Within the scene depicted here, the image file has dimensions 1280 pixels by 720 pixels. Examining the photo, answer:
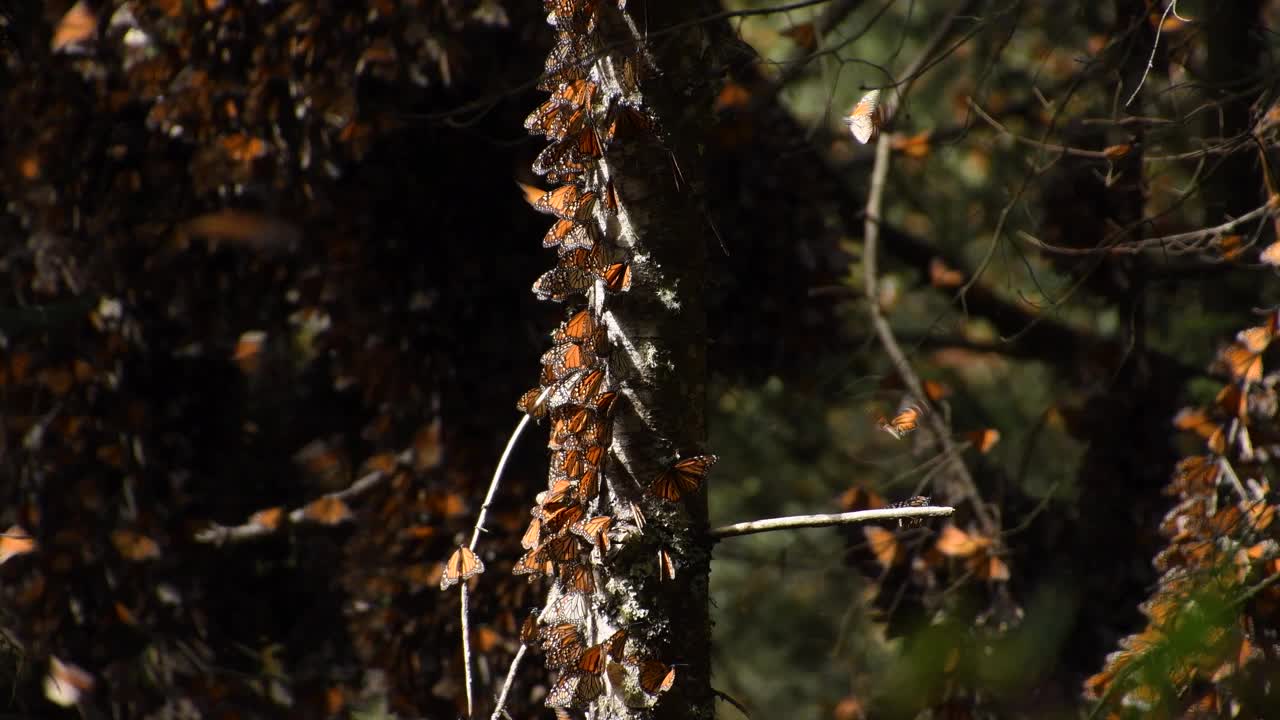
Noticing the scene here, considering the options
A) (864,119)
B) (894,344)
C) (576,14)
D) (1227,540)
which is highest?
(894,344)

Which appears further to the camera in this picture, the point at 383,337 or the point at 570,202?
the point at 383,337

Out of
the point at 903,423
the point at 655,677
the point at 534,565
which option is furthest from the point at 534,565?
the point at 903,423

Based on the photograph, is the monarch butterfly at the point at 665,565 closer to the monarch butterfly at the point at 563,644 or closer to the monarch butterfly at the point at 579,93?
the monarch butterfly at the point at 563,644

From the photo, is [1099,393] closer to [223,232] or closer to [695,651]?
[695,651]

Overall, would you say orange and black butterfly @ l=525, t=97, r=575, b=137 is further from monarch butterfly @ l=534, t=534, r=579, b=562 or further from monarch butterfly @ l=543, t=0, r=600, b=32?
monarch butterfly @ l=534, t=534, r=579, b=562

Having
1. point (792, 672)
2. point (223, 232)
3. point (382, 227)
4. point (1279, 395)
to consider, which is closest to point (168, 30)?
→ point (223, 232)

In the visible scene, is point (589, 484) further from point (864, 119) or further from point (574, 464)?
point (864, 119)

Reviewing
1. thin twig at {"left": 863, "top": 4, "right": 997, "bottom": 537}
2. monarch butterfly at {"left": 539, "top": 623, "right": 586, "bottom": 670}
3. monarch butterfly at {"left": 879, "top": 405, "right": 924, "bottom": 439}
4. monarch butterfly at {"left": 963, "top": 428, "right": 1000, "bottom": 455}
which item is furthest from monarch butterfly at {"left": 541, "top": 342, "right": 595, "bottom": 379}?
monarch butterfly at {"left": 963, "top": 428, "right": 1000, "bottom": 455}

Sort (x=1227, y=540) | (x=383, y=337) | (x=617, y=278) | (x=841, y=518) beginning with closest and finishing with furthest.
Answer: (x=841, y=518) < (x=617, y=278) < (x=1227, y=540) < (x=383, y=337)
